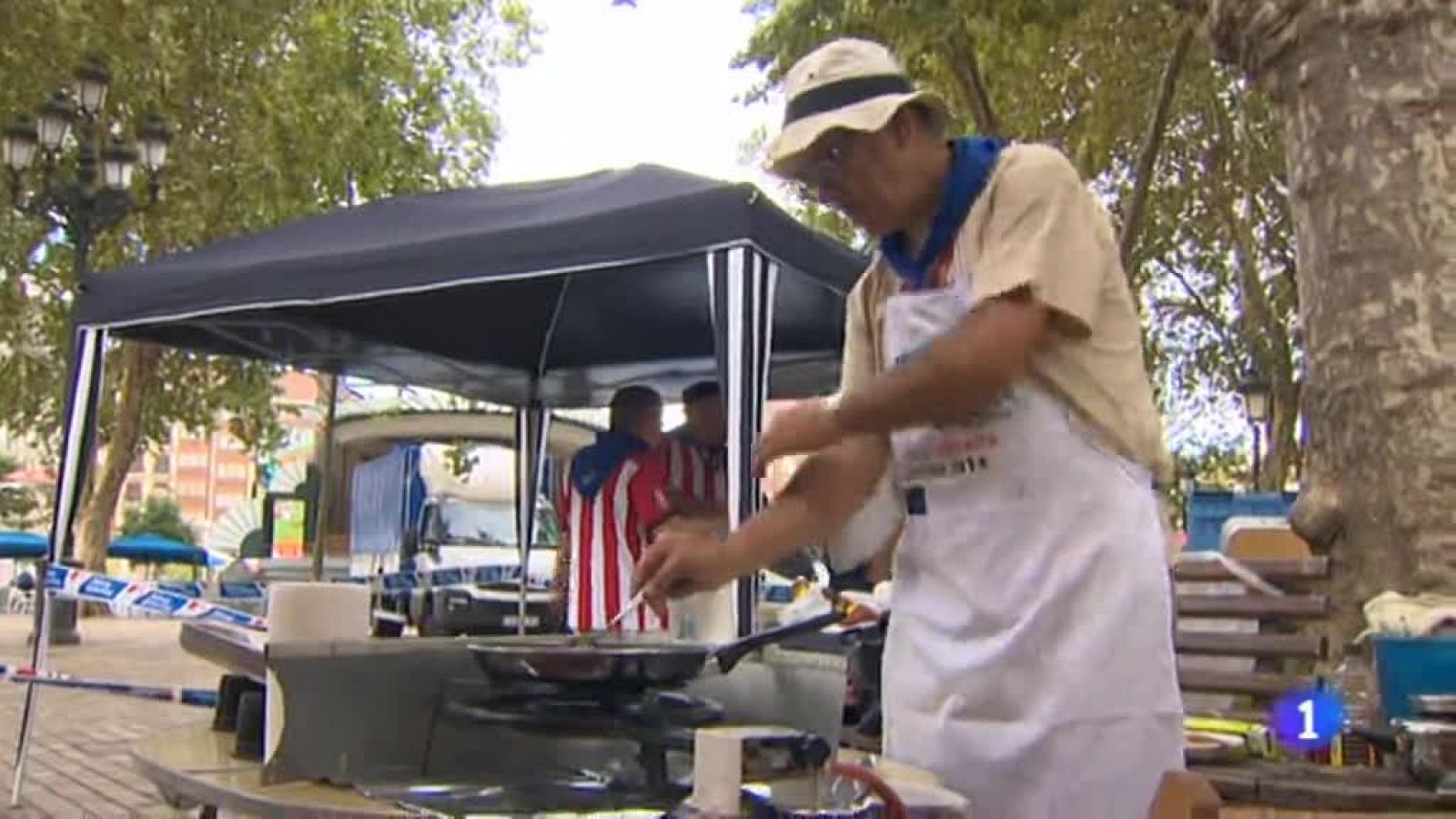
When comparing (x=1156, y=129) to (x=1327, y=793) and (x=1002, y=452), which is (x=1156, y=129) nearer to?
(x=1327, y=793)

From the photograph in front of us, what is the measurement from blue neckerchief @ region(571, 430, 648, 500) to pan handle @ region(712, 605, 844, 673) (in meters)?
3.96

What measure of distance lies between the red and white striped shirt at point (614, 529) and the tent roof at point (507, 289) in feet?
2.64

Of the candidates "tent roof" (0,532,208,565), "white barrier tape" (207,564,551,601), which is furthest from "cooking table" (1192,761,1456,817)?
"tent roof" (0,532,208,565)

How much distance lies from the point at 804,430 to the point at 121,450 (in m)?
22.1

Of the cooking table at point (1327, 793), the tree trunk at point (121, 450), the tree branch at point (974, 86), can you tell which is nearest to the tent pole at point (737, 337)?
the cooking table at point (1327, 793)

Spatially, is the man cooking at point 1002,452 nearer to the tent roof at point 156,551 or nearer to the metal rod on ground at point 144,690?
the metal rod on ground at point 144,690

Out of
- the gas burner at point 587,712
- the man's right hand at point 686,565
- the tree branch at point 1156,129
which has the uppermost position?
the tree branch at point 1156,129

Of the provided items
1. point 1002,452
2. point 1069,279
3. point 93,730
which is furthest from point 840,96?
point 93,730

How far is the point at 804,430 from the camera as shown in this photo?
169cm

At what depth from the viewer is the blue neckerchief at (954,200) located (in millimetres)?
1803

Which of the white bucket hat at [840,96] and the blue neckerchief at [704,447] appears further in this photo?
the blue neckerchief at [704,447]

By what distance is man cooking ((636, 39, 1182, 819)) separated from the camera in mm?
1684

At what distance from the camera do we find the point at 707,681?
1.86m

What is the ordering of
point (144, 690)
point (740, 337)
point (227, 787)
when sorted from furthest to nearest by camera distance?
point (740, 337) < point (144, 690) < point (227, 787)
